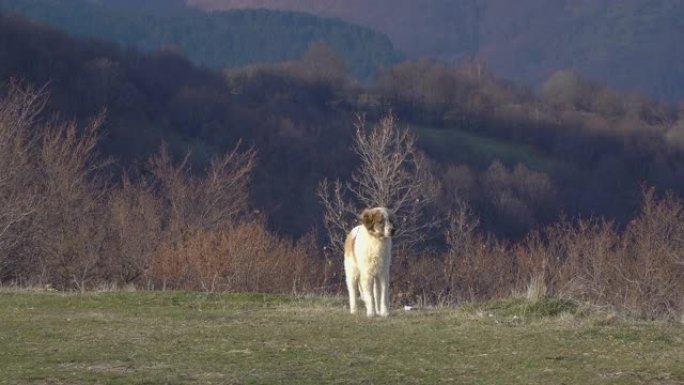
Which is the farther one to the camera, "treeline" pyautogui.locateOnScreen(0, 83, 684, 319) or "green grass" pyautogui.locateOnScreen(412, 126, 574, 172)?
"green grass" pyautogui.locateOnScreen(412, 126, 574, 172)

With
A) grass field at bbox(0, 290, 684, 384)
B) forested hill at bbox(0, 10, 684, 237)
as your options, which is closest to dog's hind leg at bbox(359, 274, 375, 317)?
grass field at bbox(0, 290, 684, 384)

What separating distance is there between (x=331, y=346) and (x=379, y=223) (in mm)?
3349

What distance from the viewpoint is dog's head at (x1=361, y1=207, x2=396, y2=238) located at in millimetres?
18266

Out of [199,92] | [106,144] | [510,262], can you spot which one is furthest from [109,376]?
[199,92]

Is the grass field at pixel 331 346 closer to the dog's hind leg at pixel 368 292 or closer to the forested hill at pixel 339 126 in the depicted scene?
the dog's hind leg at pixel 368 292

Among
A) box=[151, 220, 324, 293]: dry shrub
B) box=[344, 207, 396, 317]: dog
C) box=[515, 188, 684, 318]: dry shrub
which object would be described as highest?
box=[344, 207, 396, 317]: dog

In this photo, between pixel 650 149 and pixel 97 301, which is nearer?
pixel 97 301

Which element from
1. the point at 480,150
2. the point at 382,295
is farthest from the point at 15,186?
the point at 480,150

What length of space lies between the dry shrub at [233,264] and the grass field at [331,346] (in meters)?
11.8

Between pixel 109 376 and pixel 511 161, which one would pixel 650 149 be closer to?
pixel 511 161

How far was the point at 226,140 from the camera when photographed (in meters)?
131

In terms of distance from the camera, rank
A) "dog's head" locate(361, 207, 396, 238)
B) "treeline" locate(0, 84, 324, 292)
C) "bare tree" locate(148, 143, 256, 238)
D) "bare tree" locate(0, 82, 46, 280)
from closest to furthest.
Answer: "dog's head" locate(361, 207, 396, 238)
"treeline" locate(0, 84, 324, 292)
"bare tree" locate(0, 82, 46, 280)
"bare tree" locate(148, 143, 256, 238)

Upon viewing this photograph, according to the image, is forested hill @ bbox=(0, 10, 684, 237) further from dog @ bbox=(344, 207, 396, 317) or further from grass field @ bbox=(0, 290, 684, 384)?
grass field @ bbox=(0, 290, 684, 384)

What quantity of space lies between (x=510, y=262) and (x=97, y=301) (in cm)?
2822
